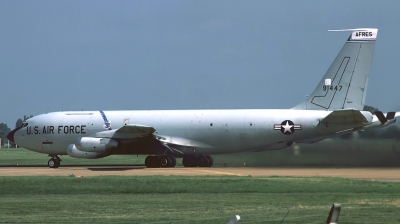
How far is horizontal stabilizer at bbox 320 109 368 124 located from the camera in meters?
42.8

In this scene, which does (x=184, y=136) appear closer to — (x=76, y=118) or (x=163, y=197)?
(x=76, y=118)

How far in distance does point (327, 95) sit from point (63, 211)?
2883cm

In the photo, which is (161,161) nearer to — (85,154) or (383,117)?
(85,154)

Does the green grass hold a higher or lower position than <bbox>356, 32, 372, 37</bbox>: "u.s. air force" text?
lower

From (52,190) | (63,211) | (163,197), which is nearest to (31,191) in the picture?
(52,190)

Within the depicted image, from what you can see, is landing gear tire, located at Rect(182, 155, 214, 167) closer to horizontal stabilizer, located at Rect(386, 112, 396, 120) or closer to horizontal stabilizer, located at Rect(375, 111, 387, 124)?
horizontal stabilizer, located at Rect(375, 111, 387, 124)

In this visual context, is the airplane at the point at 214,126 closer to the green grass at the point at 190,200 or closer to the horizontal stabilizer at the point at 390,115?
the horizontal stabilizer at the point at 390,115

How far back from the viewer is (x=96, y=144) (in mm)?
50906

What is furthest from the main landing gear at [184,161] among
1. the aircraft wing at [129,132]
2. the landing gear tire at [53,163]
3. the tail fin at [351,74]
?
the tail fin at [351,74]

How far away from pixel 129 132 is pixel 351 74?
15.5m

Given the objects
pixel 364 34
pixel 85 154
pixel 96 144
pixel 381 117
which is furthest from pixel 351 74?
pixel 85 154

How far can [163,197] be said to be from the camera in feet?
85.9

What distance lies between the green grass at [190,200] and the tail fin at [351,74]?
14.4 m

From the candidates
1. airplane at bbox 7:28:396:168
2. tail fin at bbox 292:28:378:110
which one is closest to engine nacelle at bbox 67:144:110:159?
airplane at bbox 7:28:396:168
